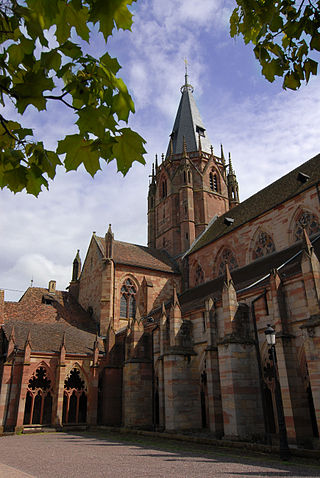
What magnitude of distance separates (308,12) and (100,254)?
1225 inches

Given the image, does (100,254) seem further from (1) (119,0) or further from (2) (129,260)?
(1) (119,0)

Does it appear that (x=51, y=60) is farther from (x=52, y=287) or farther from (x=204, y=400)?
(x=52, y=287)

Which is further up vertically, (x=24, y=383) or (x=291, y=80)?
(x=291, y=80)

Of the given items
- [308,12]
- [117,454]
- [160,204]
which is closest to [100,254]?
[160,204]

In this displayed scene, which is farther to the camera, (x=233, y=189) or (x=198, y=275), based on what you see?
(x=233, y=189)

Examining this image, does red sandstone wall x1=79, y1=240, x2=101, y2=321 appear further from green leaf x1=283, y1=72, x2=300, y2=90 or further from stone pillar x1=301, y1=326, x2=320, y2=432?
green leaf x1=283, y1=72, x2=300, y2=90

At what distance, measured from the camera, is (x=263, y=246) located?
25.8m

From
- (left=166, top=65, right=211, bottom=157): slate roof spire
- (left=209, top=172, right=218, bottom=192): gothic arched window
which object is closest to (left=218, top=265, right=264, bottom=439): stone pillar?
(left=209, top=172, right=218, bottom=192): gothic arched window

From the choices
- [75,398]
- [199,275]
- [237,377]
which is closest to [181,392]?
[237,377]

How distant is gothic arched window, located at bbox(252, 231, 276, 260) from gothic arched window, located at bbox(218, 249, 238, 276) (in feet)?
6.68

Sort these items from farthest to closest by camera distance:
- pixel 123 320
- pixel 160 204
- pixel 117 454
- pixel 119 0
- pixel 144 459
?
pixel 160 204 < pixel 123 320 < pixel 117 454 < pixel 144 459 < pixel 119 0

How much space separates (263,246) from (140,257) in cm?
1336

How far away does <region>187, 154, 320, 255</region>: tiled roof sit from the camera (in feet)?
78.5

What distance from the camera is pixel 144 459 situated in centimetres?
1244
